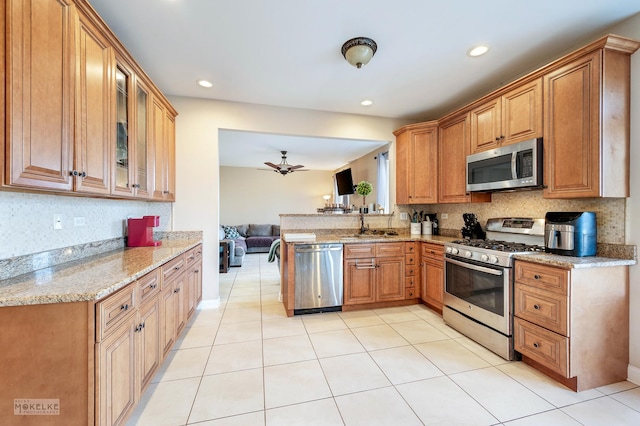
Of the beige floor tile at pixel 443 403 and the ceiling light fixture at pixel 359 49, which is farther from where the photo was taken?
the ceiling light fixture at pixel 359 49

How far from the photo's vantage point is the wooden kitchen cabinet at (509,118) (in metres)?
2.23

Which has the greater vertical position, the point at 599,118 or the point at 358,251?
the point at 599,118

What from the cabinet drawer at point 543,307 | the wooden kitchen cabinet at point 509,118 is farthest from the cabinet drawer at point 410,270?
the wooden kitchen cabinet at point 509,118

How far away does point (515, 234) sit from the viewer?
2650 mm

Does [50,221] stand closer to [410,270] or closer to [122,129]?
[122,129]

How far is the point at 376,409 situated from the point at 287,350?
36.5 inches

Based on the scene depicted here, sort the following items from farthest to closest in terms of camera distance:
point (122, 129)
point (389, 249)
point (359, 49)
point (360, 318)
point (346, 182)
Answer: point (346, 182), point (389, 249), point (360, 318), point (359, 49), point (122, 129)

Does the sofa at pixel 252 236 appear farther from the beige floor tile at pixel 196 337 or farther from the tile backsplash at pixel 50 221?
the tile backsplash at pixel 50 221

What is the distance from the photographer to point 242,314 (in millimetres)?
3062

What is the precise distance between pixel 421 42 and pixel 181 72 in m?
2.30

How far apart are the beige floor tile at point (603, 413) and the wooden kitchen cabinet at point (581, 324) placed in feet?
0.41

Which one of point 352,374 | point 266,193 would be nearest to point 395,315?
point 352,374

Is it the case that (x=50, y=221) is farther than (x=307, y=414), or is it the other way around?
(x=50, y=221)

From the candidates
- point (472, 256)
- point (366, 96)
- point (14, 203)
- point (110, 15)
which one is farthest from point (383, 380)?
point (110, 15)
